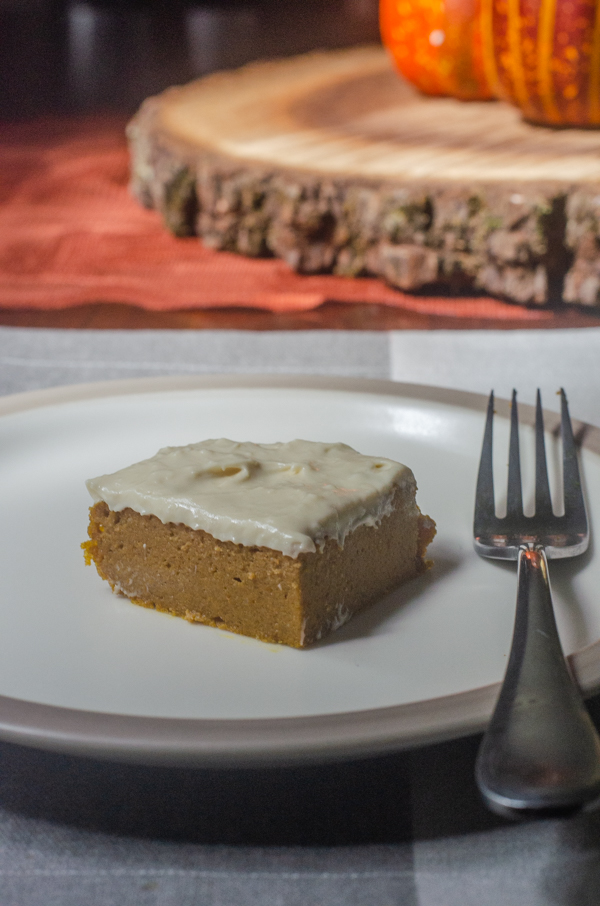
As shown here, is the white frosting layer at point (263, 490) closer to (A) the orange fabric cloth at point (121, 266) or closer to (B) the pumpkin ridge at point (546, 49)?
(A) the orange fabric cloth at point (121, 266)

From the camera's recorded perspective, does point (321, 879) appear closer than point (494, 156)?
Yes

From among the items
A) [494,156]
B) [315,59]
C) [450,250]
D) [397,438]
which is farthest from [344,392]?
[315,59]

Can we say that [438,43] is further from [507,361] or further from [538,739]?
[538,739]

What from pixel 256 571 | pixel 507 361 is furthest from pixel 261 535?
pixel 507 361

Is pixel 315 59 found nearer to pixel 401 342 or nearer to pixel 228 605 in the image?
pixel 401 342

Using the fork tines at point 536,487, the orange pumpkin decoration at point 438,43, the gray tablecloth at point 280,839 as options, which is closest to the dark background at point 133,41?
the orange pumpkin decoration at point 438,43
